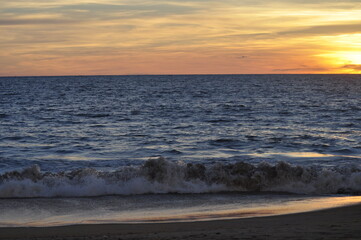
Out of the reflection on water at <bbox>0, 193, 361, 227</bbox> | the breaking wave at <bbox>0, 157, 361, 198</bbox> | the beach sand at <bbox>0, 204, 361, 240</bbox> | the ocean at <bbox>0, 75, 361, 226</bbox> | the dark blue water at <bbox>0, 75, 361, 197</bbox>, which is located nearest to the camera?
the beach sand at <bbox>0, 204, 361, 240</bbox>

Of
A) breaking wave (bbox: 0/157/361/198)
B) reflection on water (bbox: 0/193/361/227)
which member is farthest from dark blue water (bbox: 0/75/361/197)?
reflection on water (bbox: 0/193/361/227)

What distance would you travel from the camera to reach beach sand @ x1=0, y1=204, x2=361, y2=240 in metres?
6.86

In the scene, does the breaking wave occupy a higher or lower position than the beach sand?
lower

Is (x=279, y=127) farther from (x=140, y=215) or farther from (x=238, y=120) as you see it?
(x=140, y=215)

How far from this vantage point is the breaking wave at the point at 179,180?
11789mm

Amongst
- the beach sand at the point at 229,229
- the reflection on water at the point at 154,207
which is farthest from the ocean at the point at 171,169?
the beach sand at the point at 229,229

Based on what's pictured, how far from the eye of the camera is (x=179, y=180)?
1248 cm

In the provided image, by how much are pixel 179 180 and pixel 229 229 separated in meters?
5.10

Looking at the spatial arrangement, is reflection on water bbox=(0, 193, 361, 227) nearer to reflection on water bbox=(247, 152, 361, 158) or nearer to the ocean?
the ocean

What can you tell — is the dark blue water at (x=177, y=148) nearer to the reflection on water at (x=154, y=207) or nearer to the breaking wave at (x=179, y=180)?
the breaking wave at (x=179, y=180)

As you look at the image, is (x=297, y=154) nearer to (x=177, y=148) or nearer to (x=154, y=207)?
(x=177, y=148)

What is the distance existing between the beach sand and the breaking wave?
12.0ft

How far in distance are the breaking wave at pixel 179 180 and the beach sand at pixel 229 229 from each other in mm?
3669

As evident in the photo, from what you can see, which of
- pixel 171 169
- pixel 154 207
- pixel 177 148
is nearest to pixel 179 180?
pixel 171 169
